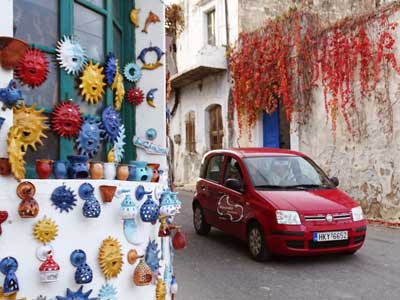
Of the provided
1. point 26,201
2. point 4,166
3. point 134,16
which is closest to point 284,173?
point 134,16

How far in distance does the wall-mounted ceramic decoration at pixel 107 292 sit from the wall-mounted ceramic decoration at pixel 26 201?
802mm

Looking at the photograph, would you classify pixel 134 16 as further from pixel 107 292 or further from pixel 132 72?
pixel 107 292

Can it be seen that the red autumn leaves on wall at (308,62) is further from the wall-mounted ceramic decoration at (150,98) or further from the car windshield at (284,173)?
the wall-mounted ceramic decoration at (150,98)

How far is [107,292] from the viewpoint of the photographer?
3.43 meters

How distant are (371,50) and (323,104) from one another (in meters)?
2.02

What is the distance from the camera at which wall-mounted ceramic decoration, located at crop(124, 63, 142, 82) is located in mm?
4668

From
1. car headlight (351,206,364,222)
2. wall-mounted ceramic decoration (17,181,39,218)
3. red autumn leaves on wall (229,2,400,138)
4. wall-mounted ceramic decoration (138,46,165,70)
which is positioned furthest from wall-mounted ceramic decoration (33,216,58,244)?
red autumn leaves on wall (229,2,400,138)

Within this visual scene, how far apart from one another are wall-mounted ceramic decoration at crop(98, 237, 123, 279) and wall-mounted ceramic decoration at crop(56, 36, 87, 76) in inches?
53.4

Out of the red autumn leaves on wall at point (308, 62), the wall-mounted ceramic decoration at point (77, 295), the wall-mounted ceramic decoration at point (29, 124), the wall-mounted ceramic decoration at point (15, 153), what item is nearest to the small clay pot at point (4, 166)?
the wall-mounted ceramic decoration at point (15, 153)

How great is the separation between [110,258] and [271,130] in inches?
485

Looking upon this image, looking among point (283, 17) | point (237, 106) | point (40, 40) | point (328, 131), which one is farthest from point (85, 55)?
point (237, 106)

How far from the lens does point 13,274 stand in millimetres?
2934

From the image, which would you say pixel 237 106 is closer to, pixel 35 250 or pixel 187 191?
pixel 187 191

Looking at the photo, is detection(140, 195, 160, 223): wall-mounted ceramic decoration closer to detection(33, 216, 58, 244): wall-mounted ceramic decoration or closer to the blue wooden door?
detection(33, 216, 58, 244): wall-mounted ceramic decoration
